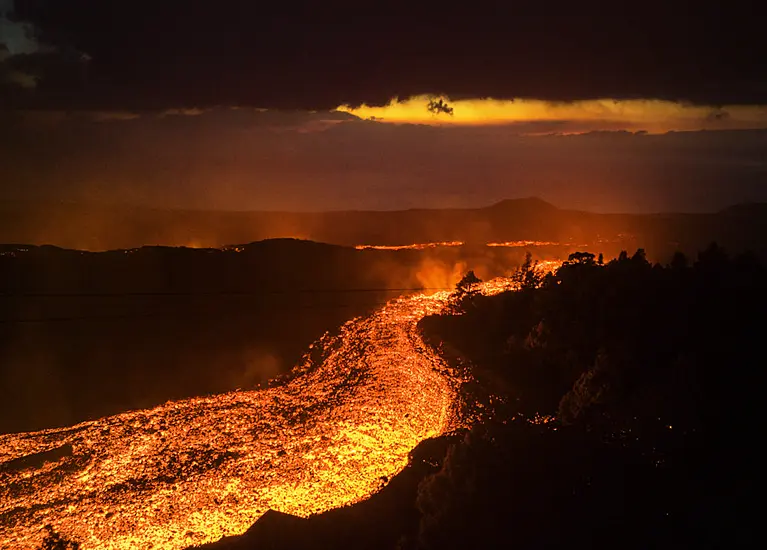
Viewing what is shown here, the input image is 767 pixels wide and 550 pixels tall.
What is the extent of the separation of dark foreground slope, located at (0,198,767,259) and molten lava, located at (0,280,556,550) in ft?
52.2

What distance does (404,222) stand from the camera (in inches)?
1491

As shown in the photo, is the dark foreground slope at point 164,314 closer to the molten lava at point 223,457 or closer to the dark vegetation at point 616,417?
the molten lava at point 223,457

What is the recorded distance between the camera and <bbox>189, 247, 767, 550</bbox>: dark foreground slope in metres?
8.23

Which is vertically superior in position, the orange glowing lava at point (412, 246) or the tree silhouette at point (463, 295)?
the tree silhouette at point (463, 295)

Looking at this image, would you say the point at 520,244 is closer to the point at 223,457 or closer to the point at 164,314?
the point at 164,314

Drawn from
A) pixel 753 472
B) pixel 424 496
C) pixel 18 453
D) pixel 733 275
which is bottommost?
pixel 18 453

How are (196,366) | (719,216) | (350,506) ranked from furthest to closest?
(719,216) < (196,366) < (350,506)

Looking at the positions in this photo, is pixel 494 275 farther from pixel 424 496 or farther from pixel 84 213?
pixel 84 213

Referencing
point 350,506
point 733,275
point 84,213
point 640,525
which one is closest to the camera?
point 640,525

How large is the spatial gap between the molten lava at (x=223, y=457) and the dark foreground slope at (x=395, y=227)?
1590cm

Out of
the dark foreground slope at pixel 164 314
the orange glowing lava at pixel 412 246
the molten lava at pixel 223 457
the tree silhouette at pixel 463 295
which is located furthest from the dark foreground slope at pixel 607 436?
the orange glowing lava at pixel 412 246

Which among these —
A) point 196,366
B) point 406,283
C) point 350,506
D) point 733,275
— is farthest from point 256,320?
point 733,275

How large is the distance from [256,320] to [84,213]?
20042mm

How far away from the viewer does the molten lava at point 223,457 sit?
9539mm
